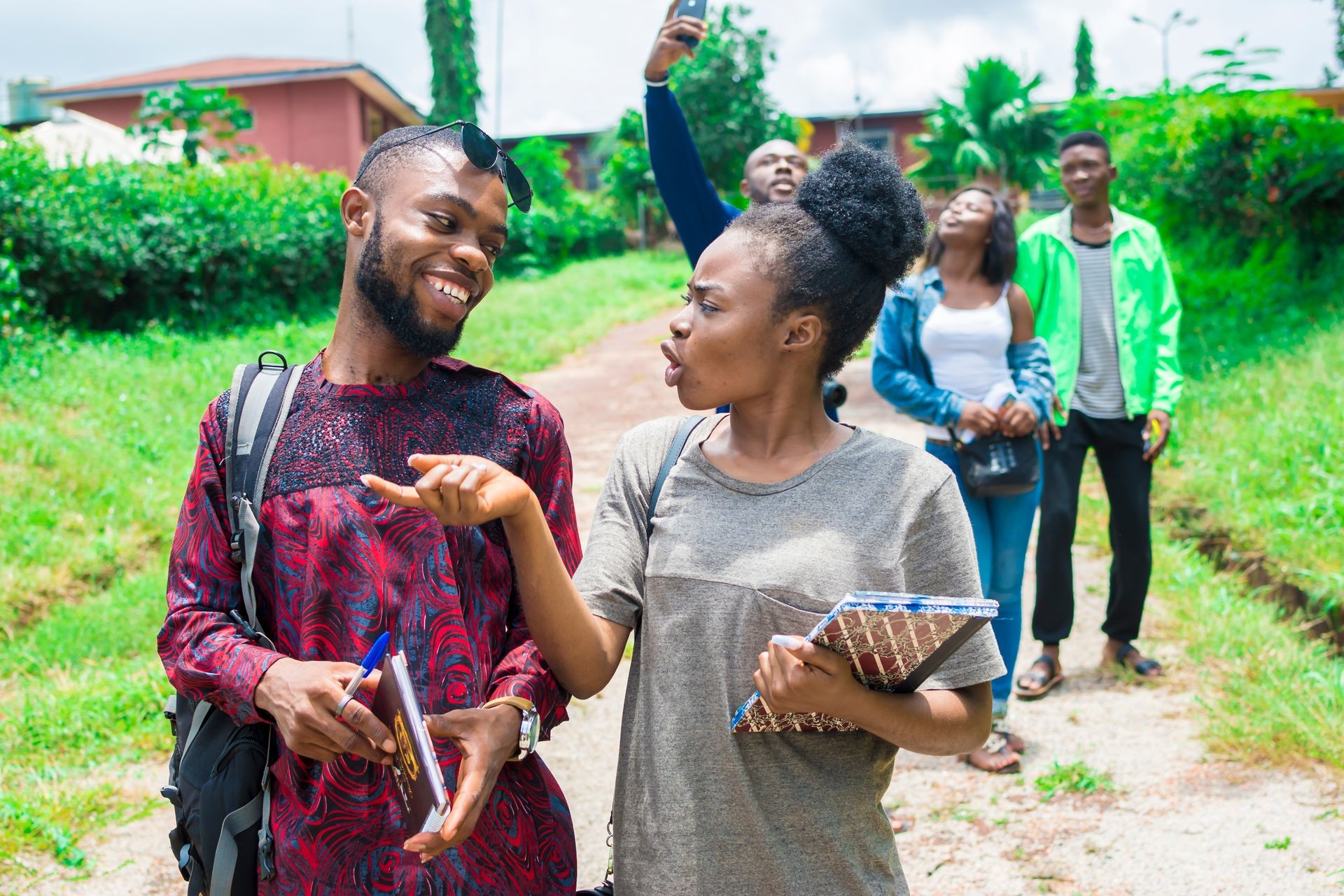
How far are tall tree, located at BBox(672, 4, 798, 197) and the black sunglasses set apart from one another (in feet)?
81.8

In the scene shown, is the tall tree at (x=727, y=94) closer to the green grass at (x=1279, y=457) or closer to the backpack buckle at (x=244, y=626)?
the green grass at (x=1279, y=457)

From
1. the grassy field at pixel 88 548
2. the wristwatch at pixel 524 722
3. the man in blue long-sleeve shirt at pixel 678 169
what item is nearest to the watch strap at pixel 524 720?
the wristwatch at pixel 524 722

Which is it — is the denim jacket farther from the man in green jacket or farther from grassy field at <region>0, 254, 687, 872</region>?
grassy field at <region>0, 254, 687, 872</region>

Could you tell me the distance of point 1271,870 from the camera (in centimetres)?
331

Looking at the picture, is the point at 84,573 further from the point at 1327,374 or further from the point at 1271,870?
the point at 1327,374

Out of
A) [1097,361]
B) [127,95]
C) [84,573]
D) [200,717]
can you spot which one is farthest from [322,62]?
[200,717]

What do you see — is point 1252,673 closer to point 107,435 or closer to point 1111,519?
point 1111,519

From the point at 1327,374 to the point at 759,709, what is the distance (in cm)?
710

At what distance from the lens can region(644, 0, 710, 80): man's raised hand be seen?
3.16 m

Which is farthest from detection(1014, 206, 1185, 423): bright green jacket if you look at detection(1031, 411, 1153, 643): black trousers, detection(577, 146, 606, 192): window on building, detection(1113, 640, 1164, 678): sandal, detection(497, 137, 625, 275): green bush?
detection(577, 146, 606, 192): window on building

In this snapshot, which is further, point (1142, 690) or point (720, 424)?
point (1142, 690)

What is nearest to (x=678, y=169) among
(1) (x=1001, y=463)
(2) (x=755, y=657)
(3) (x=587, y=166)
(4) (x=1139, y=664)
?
(1) (x=1001, y=463)

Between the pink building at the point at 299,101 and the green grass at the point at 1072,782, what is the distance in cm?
2590

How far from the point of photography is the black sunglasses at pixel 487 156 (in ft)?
6.22
